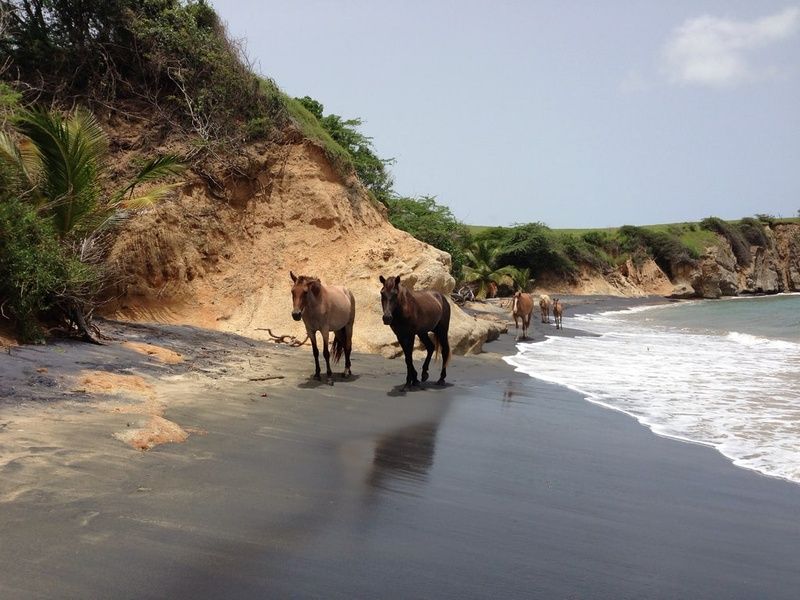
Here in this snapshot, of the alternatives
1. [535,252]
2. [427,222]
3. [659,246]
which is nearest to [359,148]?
[427,222]

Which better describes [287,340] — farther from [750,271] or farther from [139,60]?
[750,271]

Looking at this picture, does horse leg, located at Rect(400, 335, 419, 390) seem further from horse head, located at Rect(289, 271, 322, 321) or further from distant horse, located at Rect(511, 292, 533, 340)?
distant horse, located at Rect(511, 292, 533, 340)

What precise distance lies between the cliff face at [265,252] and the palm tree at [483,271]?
94.4 ft

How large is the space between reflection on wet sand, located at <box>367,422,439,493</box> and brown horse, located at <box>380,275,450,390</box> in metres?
2.67

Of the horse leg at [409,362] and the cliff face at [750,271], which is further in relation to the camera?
the cliff face at [750,271]

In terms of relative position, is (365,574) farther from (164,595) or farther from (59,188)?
(59,188)

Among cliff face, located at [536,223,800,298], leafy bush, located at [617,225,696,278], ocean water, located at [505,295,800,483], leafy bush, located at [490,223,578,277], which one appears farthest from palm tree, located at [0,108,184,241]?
leafy bush, located at [617,225,696,278]

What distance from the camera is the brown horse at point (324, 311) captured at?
32.5 ft

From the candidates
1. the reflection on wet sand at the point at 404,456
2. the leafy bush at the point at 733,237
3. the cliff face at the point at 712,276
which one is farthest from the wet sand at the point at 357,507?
the leafy bush at the point at 733,237

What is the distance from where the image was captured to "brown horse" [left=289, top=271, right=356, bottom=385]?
32.5ft

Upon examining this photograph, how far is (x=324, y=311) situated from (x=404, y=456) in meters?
4.59

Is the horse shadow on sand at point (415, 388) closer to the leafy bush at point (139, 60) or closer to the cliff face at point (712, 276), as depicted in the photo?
the leafy bush at point (139, 60)

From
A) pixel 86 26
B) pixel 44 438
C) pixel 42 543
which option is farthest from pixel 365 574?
pixel 86 26

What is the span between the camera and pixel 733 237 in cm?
7469
